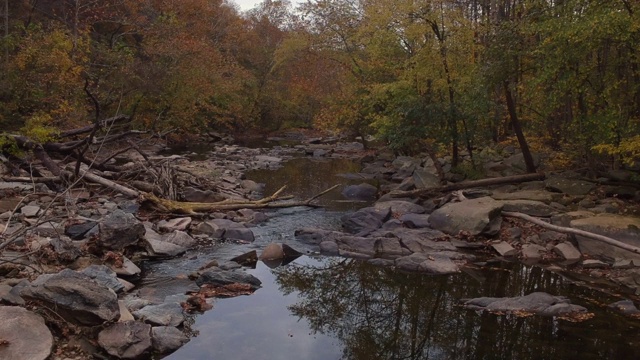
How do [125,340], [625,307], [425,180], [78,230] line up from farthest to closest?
[425,180] < [78,230] < [625,307] < [125,340]

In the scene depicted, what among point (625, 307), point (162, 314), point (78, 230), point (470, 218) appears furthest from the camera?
point (470, 218)

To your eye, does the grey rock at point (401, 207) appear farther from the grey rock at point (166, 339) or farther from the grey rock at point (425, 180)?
the grey rock at point (166, 339)

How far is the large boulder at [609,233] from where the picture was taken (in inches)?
405

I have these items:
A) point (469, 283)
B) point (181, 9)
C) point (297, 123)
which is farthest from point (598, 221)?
point (297, 123)

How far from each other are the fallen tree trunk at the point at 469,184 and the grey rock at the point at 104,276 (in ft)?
33.4

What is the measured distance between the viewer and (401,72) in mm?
19141

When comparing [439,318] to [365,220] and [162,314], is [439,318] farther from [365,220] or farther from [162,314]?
[365,220]

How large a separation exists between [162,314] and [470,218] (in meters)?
7.74

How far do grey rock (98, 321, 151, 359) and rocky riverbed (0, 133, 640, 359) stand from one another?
12 millimetres

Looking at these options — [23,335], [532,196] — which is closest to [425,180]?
[532,196]

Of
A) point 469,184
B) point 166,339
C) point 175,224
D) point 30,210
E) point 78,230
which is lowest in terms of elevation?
point 166,339

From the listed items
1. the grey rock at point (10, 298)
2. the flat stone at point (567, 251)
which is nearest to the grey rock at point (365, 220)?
the flat stone at point (567, 251)

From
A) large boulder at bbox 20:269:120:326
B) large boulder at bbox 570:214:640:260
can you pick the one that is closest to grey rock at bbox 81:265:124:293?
large boulder at bbox 20:269:120:326

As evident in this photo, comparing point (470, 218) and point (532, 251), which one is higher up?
point (470, 218)
